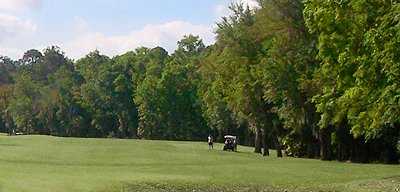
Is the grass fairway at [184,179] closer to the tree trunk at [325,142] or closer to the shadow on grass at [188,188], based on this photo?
the shadow on grass at [188,188]

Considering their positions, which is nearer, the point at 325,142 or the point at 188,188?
the point at 188,188

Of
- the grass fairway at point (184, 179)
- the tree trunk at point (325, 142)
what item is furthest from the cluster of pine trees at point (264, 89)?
the grass fairway at point (184, 179)

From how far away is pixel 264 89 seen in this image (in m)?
61.2

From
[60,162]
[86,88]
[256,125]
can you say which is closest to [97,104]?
[86,88]

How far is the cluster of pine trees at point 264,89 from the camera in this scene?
34.3 m

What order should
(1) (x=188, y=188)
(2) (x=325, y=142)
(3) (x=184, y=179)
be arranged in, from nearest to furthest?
(1) (x=188, y=188), (3) (x=184, y=179), (2) (x=325, y=142)

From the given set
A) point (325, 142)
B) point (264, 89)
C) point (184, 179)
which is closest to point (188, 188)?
point (184, 179)

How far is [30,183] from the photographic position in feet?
95.1

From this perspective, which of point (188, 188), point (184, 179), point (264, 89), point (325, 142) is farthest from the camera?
point (264, 89)

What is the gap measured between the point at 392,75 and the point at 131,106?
107282 millimetres

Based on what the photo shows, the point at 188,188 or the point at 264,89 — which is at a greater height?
the point at 264,89

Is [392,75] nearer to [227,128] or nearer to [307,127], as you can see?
[307,127]

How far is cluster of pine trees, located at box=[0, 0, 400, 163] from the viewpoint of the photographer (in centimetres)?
3431

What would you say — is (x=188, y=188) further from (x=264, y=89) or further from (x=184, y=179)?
(x=264, y=89)
